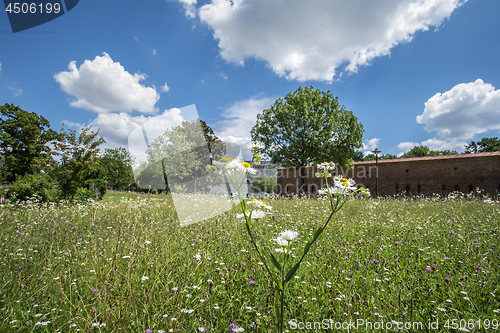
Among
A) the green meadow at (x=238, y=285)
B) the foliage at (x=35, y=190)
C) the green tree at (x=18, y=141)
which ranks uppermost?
the green tree at (x=18, y=141)

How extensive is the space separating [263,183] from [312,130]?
12160mm

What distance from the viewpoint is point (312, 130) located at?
24.3 meters

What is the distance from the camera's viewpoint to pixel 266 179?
3444 centimetres

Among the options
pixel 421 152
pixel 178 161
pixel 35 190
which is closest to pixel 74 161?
pixel 35 190

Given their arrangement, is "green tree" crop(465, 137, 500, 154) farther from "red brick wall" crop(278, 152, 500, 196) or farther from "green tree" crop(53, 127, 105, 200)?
"green tree" crop(53, 127, 105, 200)

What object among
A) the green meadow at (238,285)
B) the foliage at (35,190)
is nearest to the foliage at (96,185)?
the foliage at (35,190)

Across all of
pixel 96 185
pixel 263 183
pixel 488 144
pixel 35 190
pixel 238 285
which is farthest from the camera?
pixel 488 144

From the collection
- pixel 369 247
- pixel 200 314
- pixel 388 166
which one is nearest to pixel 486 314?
pixel 369 247

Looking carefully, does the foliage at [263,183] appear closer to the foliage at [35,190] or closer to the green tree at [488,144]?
the foliage at [35,190]

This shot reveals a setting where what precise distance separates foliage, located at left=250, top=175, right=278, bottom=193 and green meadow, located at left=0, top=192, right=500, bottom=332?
2774cm

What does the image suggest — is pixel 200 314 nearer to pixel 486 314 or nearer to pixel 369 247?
pixel 486 314

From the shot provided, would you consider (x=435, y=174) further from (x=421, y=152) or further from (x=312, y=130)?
(x=421, y=152)

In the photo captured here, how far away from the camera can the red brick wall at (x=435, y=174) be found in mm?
21852

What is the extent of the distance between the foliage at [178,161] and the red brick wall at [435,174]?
55.3 feet
